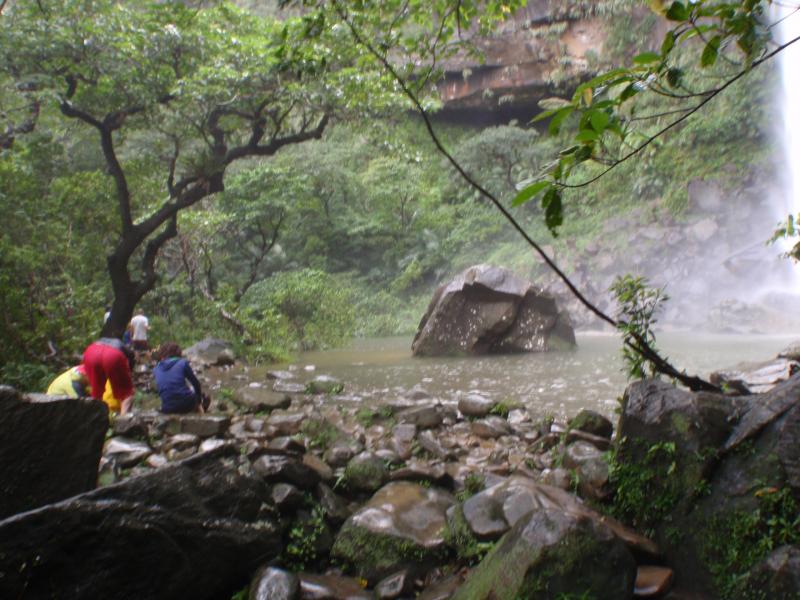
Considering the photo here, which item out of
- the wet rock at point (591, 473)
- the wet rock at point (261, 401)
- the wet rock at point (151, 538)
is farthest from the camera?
the wet rock at point (261, 401)

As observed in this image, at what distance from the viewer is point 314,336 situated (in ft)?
47.4

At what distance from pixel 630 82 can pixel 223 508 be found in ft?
9.09

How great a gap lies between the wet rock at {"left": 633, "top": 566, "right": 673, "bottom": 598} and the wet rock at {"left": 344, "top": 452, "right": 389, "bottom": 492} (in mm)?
1806

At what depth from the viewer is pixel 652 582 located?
2688 millimetres

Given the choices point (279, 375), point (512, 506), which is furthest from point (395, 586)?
point (279, 375)

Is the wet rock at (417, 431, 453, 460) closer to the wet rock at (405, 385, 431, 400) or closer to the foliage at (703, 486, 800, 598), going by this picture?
the wet rock at (405, 385, 431, 400)

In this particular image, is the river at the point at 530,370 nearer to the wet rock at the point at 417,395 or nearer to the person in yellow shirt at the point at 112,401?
the wet rock at the point at 417,395

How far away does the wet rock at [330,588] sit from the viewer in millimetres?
2831

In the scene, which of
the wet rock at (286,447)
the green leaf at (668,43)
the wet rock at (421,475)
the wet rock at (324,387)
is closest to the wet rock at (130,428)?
the wet rock at (286,447)

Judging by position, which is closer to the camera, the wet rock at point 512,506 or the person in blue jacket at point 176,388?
the wet rock at point 512,506

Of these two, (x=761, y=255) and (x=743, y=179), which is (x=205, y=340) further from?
(x=743, y=179)

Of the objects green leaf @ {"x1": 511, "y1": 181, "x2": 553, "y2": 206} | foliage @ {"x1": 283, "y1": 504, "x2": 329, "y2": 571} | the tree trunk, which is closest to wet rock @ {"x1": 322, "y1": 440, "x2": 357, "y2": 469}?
foliage @ {"x1": 283, "y1": 504, "x2": 329, "y2": 571}

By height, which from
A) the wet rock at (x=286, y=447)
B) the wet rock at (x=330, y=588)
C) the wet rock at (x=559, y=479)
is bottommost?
the wet rock at (x=330, y=588)

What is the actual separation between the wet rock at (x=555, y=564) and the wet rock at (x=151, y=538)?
122 centimetres
